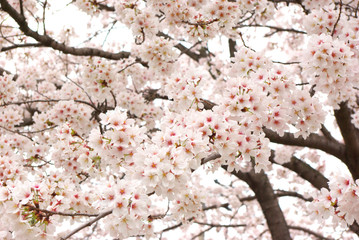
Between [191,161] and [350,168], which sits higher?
[350,168]

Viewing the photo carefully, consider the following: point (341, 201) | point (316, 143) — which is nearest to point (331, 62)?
point (341, 201)

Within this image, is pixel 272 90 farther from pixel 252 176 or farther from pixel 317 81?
pixel 252 176

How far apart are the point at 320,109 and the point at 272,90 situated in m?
0.47

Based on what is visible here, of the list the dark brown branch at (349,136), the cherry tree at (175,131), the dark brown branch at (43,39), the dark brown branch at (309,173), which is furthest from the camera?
the dark brown branch at (309,173)

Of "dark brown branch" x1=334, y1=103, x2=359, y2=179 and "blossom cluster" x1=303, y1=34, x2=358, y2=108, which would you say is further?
"dark brown branch" x1=334, y1=103, x2=359, y2=179

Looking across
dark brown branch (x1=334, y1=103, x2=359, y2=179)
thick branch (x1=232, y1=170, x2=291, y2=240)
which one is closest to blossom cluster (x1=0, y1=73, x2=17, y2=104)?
thick branch (x1=232, y1=170, x2=291, y2=240)

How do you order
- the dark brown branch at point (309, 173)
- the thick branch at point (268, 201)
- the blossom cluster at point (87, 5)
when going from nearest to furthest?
the blossom cluster at point (87, 5) < the dark brown branch at point (309, 173) < the thick branch at point (268, 201)

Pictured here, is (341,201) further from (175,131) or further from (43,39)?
(43,39)

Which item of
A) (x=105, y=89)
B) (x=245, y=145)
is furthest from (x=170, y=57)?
(x=245, y=145)

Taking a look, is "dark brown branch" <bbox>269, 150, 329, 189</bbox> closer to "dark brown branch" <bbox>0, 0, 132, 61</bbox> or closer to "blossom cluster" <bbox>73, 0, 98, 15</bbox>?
"dark brown branch" <bbox>0, 0, 132, 61</bbox>

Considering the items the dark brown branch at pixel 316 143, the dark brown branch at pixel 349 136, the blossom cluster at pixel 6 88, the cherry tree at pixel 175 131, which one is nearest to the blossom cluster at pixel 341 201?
the cherry tree at pixel 175 131

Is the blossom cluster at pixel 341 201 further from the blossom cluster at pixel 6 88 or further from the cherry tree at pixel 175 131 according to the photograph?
the blossom cluster at pixel 6 88

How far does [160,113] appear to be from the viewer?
557 cm

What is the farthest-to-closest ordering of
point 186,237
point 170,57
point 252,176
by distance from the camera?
point 186,237, point 252,176, point 170,57
